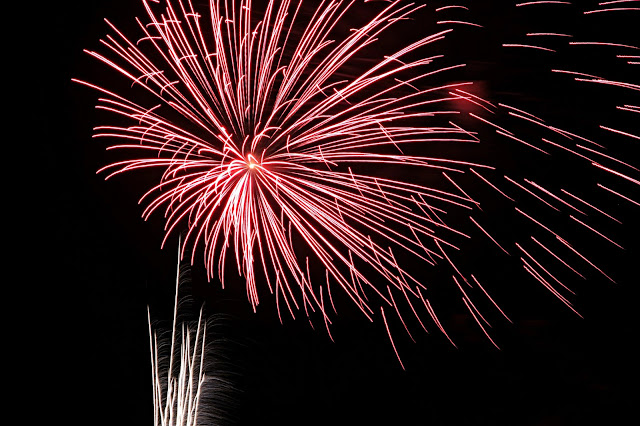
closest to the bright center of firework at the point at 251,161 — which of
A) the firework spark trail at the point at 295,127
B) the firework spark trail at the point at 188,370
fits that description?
the firework spark trail at the point at 295,127

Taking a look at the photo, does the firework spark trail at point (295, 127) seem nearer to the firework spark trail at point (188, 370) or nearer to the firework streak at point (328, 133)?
the firework streak at point (328, 133)

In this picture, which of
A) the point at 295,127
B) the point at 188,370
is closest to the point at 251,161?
the point at 295,127

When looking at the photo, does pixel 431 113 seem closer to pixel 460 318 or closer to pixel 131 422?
pixel 460 318

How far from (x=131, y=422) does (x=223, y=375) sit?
0.90 m

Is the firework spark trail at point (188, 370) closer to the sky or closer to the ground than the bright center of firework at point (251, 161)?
closer to the ground

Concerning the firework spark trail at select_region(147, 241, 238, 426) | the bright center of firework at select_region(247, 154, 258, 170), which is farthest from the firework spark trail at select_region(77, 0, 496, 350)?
the firework spark trail at select_region(147, 241, 238, 426)

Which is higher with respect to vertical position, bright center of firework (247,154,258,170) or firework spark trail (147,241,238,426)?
bright center of firework (247,154,258,170)

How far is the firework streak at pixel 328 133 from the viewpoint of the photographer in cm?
344

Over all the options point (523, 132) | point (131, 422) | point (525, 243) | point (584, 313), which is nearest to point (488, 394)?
point (584, 313)

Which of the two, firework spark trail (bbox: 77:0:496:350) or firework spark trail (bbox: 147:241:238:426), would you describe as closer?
firework spark trail (bbox: 77:0:496:350)

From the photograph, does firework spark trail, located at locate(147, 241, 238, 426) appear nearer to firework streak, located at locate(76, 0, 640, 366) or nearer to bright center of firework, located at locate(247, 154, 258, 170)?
firework streak, located at locate(76, 0, 640, 366)

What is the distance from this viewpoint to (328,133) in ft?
11.2

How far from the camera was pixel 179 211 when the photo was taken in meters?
4.08

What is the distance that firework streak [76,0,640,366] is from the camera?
344cm
